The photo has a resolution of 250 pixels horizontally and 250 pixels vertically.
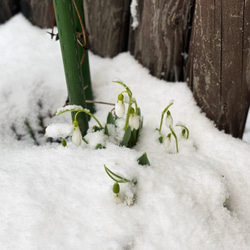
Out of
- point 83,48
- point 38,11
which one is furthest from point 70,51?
point 38,11

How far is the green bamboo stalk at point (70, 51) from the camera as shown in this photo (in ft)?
4.28

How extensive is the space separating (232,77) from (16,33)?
117 cm

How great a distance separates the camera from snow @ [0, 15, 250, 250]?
1.11 metres

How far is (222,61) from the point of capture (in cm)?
146

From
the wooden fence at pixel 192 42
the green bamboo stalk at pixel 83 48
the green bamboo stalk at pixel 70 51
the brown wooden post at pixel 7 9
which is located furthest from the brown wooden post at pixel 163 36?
the brown wooden post at pixel 7 9

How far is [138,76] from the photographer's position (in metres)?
1.77

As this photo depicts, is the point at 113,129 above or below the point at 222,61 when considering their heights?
below

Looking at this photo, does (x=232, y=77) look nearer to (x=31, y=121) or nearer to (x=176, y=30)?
(x=176, y=30)

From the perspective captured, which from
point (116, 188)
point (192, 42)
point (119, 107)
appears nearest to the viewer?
point (116, 188)

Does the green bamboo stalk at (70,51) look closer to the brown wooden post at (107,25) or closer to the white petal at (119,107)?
the white petal at (119,107)

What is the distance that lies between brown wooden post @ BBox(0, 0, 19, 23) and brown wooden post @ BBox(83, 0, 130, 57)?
0.49 m

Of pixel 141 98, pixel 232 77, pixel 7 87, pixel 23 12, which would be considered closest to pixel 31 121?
pixel 7 87

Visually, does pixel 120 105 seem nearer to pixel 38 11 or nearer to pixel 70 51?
pixel 70 51

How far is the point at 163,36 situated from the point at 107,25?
1.09ft
